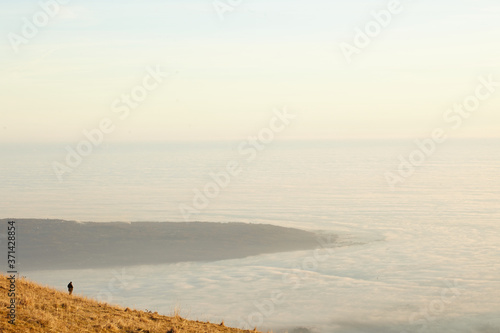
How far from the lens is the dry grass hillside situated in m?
17.9

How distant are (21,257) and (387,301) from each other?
30.3 meters

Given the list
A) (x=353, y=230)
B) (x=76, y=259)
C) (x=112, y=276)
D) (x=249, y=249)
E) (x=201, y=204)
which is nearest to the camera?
(x=112, y=276)

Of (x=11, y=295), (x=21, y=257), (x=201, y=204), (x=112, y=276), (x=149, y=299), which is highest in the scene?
(x=201, y=204)

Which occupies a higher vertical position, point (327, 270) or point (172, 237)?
point (172, 237)

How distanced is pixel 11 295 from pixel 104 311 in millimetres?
3112

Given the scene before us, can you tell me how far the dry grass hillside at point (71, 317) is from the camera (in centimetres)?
1791

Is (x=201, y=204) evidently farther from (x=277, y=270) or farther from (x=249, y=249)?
(x=277, y=270)

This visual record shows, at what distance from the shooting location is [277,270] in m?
46.5

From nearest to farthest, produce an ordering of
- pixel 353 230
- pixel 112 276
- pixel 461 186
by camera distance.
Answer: pixel 112 276 → pixel 353 230 → pixel 461 186

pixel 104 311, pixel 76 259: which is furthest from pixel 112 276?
pixel 104 311

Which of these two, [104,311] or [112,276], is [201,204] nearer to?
[112,276]

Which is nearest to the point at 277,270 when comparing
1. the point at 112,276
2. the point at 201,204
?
the point at 112,276

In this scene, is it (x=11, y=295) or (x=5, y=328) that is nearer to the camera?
(x=5, y=328)

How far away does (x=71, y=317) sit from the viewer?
64.0ft
